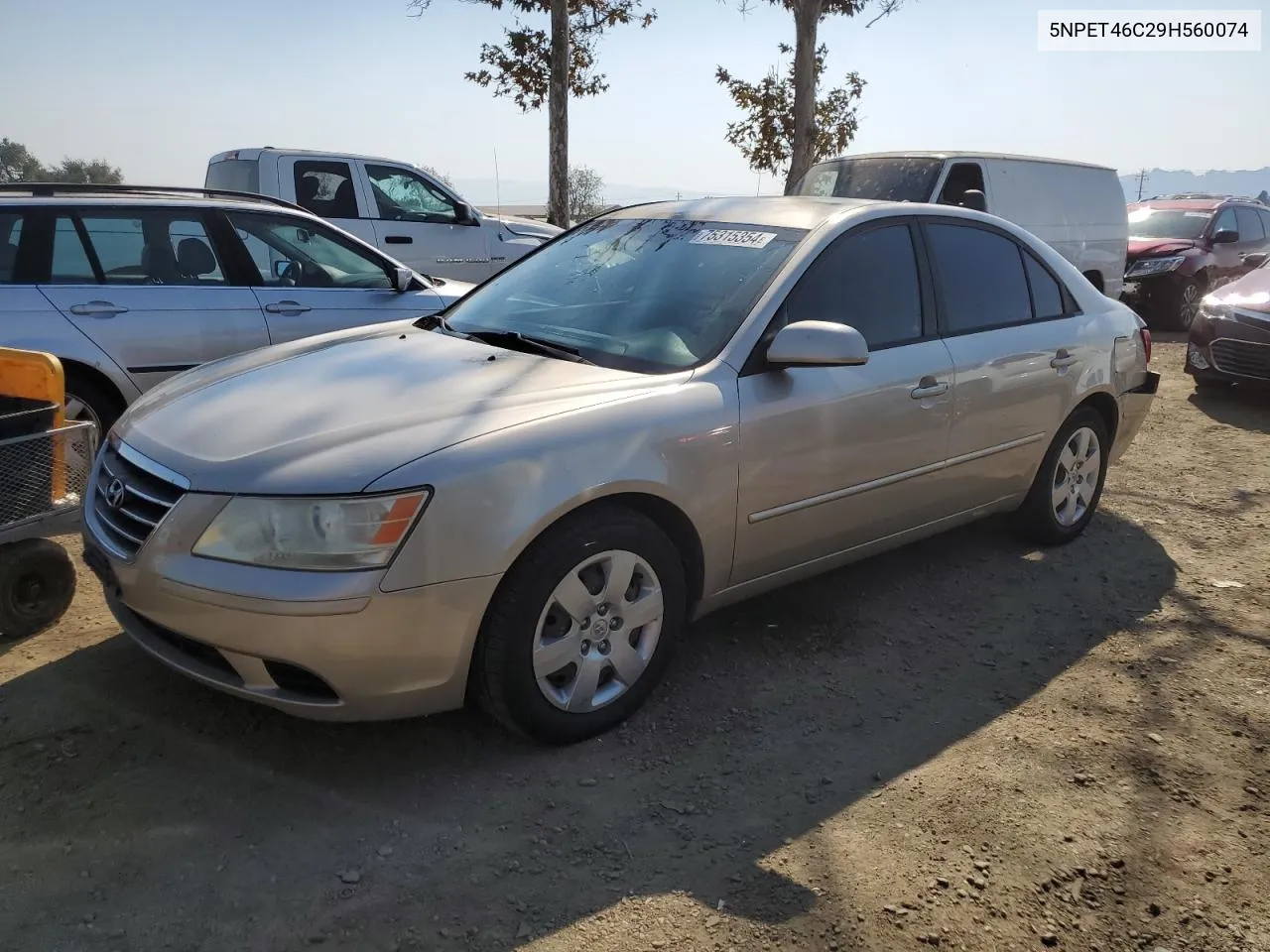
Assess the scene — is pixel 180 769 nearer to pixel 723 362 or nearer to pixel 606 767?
pixel 606 767

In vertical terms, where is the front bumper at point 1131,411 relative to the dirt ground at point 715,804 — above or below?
above

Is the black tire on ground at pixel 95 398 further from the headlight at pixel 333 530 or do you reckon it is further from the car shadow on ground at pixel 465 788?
the headlight at pixel 333 530

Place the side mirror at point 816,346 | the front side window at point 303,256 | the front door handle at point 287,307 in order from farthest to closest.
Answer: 1. the front side window at point 303,256
2. the front door handle at point 287,307
3. the side mirror at point 816,346

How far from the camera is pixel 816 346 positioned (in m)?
3.35

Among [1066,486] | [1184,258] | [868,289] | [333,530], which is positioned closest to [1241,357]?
[1066,486]

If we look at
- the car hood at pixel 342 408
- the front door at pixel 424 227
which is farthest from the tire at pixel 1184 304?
the car hood at pixel 342 408

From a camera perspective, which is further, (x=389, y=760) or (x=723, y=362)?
(x=723, y=362)

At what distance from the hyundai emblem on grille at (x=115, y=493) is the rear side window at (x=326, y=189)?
24.6 ft

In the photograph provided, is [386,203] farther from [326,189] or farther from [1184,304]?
[1184,304]

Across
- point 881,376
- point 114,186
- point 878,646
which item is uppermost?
point 114,186

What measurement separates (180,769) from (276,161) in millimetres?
8128

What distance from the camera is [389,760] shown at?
3.07 m

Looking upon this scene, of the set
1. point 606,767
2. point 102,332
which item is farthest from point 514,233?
point 606,767

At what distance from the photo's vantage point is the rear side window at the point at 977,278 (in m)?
4.28
